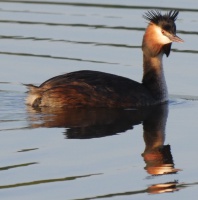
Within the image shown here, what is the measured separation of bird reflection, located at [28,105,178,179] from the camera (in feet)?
37.9

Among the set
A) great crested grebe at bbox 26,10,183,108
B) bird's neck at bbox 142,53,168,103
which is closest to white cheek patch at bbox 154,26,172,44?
bird's neck at bbox 142,53,168,103

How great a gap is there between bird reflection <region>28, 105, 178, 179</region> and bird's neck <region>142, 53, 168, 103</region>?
0.25m

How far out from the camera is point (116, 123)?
43.9ft

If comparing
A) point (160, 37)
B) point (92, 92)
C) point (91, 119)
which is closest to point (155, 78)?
point (160, 37)

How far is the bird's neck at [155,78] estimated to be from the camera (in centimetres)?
1484

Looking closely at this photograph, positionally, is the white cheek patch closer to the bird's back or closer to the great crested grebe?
the great crested grebe

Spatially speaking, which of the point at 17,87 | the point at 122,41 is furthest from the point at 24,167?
the point at 122,41

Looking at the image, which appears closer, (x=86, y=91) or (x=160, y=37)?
(x=86, y=91)

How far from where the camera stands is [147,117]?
13898mm

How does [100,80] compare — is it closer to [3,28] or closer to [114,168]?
[114,168]

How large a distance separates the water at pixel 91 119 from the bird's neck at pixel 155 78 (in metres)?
0.23

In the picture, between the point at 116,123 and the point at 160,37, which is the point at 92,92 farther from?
the point at 160,37

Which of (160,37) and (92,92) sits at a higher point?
(160,37)

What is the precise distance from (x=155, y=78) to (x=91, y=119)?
195 cm
